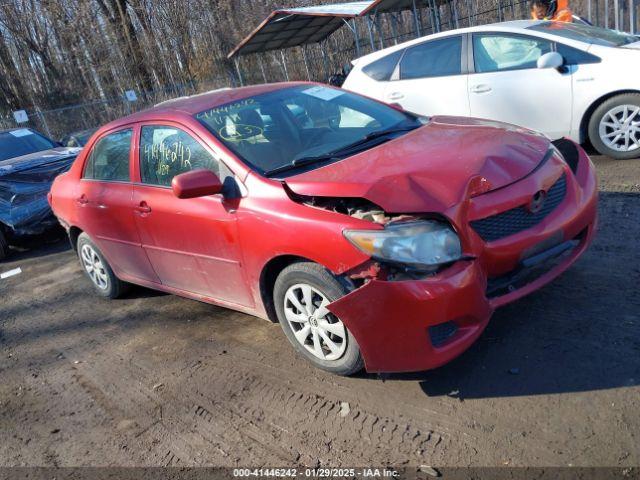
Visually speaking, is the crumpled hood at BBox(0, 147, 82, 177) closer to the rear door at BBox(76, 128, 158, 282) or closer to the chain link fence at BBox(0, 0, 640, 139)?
the rear door at BBox(76, 128, 158, 282)

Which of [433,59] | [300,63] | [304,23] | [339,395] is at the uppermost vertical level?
[304,23]

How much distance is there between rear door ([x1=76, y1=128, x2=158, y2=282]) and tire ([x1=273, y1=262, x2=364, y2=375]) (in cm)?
164

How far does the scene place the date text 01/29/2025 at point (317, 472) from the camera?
2562 mm

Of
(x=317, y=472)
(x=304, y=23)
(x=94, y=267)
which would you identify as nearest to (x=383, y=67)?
(x=94, y=267)

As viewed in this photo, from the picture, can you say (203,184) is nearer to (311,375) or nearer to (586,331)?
(311,375)

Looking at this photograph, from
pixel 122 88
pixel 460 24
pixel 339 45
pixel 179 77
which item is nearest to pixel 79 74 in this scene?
pixel 122 88

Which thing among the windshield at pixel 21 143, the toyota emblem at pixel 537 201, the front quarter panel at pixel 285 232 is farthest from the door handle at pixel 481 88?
the windshield at pixel 21 143

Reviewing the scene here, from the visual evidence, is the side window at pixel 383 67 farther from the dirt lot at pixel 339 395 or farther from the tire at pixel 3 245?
the tire at pixel 3 245

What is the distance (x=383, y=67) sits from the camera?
747 centimetres

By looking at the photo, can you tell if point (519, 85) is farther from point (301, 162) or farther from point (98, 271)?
point (98, 271)

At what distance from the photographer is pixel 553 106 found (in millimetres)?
6148

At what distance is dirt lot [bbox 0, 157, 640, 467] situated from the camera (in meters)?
2.64

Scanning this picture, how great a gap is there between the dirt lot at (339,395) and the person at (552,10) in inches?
194

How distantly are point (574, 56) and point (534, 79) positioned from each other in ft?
1.44
